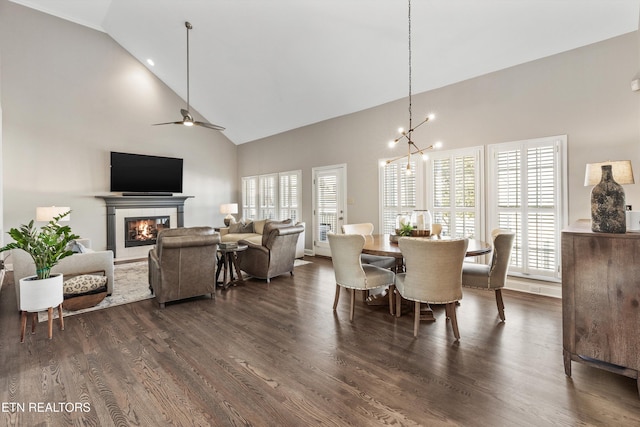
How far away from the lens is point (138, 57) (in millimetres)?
7262

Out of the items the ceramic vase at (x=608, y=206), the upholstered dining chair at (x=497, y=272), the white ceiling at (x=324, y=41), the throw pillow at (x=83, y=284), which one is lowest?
the throw pillow at (x=83, y=284)

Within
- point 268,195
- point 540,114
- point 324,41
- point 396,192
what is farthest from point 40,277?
point 540,114

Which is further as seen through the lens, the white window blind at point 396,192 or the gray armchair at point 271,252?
the white window blind at point 396,192

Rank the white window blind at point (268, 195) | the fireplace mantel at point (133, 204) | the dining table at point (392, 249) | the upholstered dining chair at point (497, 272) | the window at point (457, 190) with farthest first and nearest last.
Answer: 1. the white window blind at point (268, 195)
2. the fireplace mantel at point (133, 204)
3. the window at point (457, 190)
4. the upholstered dining chair at point (497, 272)
5. the dining table at point (392, 249)

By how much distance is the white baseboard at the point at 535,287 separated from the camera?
4.03m

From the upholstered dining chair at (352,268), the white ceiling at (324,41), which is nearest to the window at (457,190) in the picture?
the white ceiling at (324,41)

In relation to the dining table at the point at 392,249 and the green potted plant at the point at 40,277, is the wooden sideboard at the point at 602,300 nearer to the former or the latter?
the dining table at the point at 392,249

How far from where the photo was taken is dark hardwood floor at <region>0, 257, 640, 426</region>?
5.93 ft

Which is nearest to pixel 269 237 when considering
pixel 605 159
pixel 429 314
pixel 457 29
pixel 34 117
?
pixel 429 314

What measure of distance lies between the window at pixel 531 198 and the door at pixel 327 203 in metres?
2.96

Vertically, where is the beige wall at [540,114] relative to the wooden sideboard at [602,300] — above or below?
above

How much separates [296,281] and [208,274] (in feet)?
4.86

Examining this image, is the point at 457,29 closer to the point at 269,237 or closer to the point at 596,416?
the point at 269,237

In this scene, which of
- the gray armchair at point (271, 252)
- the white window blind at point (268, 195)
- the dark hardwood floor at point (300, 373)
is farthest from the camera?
the white window blind at point (268, 195)
